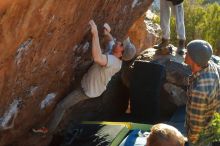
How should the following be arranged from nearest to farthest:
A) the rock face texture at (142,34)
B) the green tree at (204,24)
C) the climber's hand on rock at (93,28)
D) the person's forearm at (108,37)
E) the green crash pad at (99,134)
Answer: the climber's hand on rock at (93,28)
the green crash pad at (99,134)
the person's forearm at (108,37)
the rock face texture at (142,34)
the green tree at (204,24)

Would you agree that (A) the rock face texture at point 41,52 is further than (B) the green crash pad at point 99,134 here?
No

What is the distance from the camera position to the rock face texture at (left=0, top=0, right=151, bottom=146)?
16.2 ft

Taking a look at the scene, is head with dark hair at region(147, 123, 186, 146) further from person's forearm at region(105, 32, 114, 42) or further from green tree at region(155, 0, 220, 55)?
green tree at region(155, 0, 220, 55)

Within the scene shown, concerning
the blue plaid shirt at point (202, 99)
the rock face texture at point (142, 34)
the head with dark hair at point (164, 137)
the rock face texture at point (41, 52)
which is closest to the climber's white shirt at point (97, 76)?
the rock face texture at point (41, 52)

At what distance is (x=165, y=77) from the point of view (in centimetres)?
892

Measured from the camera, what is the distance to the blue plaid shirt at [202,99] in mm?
5152

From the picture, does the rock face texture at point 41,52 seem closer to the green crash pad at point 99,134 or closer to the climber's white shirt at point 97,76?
the climber's white shirt at point 97,76

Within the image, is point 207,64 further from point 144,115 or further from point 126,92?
point 126,92

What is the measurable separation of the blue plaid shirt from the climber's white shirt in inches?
58.4

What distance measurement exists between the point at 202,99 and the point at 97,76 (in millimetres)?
1878

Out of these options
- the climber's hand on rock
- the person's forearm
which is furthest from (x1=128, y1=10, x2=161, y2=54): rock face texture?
the climber's hand on rock

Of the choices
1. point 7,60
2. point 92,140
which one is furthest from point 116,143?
point 7,60

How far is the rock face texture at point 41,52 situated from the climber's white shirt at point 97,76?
216 millimetres

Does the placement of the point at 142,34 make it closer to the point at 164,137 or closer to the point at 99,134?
the point at 99,134
